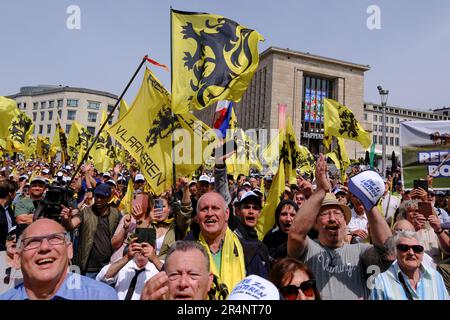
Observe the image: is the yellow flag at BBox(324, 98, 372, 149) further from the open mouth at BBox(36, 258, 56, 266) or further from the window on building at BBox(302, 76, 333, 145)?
the window on building at BBox(302, 76, 333, 145)

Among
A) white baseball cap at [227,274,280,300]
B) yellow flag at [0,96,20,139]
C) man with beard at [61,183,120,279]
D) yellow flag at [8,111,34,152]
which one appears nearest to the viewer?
white baseball cap at [227,274,280,300]

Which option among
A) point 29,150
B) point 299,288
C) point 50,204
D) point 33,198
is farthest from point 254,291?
point 29,150

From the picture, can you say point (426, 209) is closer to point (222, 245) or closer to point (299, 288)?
point (222, 245)

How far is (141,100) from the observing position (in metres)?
5.84

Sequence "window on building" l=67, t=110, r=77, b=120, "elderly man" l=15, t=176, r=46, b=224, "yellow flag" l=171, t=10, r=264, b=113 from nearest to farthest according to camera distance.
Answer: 1. "yellow flag" l=171, t=10, r=264, b=113
2. "elderly man" l=15, t=176, r=46, b=224
3. "window on building" l=67, t=110, r=77, b=120

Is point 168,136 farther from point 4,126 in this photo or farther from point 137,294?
point 4,126

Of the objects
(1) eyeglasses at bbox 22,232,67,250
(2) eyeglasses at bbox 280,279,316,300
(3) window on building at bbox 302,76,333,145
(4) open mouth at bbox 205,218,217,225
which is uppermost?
(3) window on building at bbox 302,76,333,145

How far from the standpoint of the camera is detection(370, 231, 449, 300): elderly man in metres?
2.60

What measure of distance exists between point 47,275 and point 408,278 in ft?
7.86

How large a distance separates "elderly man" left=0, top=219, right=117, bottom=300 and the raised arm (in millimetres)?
1369

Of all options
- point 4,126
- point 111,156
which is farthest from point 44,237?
point 111,156

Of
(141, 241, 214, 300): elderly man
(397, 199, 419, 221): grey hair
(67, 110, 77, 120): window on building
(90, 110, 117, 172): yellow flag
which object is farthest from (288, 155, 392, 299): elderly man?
(67, 110, 77, 120): window on building

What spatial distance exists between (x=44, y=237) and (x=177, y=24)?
406cm

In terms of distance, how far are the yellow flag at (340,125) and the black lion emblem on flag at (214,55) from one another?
5751mm
